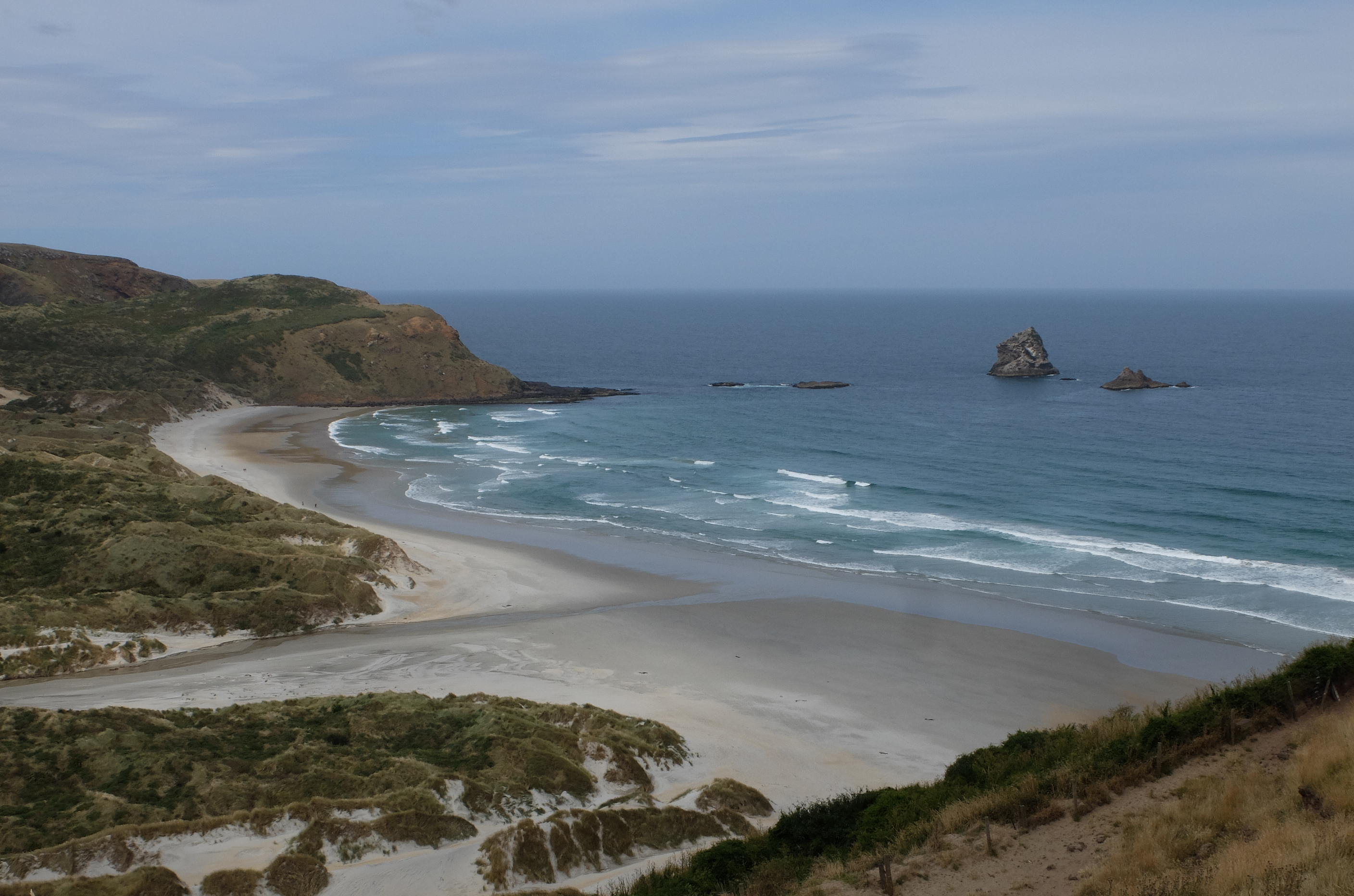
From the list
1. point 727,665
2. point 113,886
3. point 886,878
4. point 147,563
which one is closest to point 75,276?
point 147,563

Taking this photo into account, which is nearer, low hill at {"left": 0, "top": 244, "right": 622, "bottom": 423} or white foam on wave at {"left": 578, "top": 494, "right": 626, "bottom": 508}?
white foam on wave at {"left": 578, "top": 494, "right": 626, "bottom": 508}

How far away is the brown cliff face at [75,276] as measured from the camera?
115m

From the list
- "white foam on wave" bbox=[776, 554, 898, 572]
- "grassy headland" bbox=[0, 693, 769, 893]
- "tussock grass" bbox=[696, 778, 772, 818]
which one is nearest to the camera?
"grassy headland" bbox=[0, 693, 769, 893]

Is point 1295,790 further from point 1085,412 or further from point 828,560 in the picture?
point 1085,412

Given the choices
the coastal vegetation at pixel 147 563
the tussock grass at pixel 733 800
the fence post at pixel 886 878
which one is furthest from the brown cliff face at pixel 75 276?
the fence post at pixel 886 878

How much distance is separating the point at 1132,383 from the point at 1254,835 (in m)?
100

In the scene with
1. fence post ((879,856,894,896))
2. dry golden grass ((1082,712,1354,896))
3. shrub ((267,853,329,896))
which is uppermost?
dry golden grass ((1082,712,1354,896))

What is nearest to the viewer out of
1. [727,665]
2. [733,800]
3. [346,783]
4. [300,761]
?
[346,783]

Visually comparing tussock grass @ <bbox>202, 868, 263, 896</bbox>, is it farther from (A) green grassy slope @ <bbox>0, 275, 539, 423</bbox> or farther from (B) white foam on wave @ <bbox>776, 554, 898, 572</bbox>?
(A) green grassy slope @ <bbox>0, 275, 539, 423</bbox>

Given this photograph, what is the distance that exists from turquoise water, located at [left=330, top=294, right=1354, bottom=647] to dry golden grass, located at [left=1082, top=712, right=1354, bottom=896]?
22.2m

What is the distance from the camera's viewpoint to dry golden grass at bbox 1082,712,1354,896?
1138 centimetres

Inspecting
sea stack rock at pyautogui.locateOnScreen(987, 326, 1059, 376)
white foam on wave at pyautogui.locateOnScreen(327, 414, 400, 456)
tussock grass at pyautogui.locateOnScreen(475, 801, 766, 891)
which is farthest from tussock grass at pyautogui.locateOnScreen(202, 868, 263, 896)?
sea stack rock at pyautogui.locateOnScreen(987, 326, 1059, 376)

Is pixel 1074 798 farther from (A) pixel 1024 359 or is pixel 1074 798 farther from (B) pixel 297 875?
(A) pixel 1024 359

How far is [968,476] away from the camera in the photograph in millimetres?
60875
